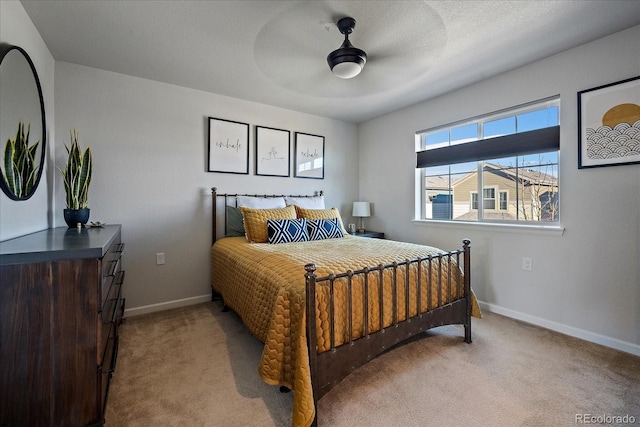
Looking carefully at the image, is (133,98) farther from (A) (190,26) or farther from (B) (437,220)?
(B) (437,220)

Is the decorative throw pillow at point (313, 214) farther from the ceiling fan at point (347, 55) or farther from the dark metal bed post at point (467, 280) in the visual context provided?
the ceiling fan at point (347, 55)

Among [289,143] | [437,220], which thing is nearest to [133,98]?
[289,143]

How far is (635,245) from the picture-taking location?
207 centimetres

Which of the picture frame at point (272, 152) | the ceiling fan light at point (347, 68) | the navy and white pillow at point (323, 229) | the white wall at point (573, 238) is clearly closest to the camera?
the ceiling fan light at point (347, 68)

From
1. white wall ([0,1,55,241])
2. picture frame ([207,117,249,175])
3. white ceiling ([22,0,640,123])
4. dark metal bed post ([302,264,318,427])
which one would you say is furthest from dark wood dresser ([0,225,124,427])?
picture frame ([207,117,249,175])

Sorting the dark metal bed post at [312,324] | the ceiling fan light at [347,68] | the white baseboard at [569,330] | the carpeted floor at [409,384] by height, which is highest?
the ceiling fan light at [347,68]

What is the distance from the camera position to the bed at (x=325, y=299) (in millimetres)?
1433

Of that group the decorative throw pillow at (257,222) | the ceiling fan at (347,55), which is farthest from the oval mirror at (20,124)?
the ceiling fan at (347,55)

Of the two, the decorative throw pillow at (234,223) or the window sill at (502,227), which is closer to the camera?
the window sill at (502,227)

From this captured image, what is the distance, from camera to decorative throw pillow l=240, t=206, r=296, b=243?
284cm

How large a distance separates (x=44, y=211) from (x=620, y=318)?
4.62 metres

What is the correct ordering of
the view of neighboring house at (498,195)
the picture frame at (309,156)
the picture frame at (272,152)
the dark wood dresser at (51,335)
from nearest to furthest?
the dark wood dresser at (51,335), the view of neighboring house at (498,195), the picture frame at (272,152), the picture frame at (309,156)

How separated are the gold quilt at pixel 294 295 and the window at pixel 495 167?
1206 millimetres

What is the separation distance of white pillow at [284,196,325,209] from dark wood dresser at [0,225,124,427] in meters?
2.46
